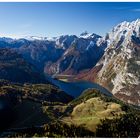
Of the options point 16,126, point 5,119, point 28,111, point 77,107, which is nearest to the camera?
point 16,126

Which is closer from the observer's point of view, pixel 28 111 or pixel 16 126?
pixel 16 126

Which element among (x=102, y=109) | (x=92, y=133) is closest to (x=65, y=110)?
(x=102, y=109)

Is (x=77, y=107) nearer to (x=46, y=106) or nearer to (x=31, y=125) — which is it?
(x=46, y=106)

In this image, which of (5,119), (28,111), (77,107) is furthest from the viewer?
(77,107)

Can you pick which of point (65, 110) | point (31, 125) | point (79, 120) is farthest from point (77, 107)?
point (31, 125)

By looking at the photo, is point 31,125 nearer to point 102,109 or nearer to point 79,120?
point 79,120

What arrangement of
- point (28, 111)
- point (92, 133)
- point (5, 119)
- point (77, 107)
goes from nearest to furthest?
point (92, 133), point (5, 119), point (28, 111), point (77, 107)

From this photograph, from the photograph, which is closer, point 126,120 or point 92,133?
point 92,133

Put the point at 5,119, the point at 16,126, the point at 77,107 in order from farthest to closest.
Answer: the point at 77,107
the point at 5,119
the point at 16,126
